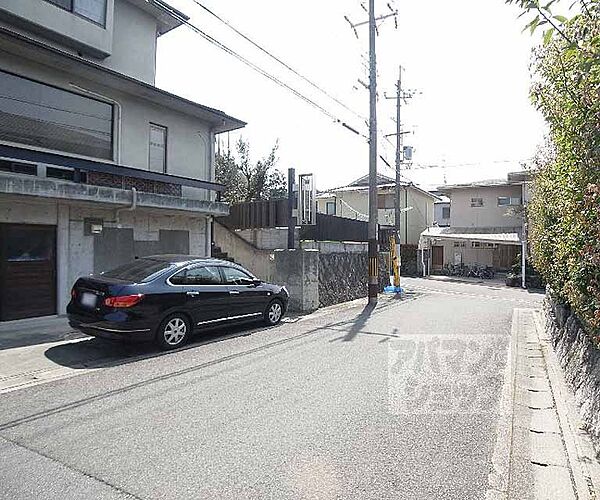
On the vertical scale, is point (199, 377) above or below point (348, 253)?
below

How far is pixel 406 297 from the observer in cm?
1666

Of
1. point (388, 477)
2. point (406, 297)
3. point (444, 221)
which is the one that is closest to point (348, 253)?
point (406, 297)

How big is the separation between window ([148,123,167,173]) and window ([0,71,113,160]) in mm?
1264

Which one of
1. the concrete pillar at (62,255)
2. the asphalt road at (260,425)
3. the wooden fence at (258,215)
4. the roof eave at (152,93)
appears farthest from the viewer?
the wooden fence at (258,215)

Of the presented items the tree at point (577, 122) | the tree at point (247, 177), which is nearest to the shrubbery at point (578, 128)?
the tree at point (577, 122)

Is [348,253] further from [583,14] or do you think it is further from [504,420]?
[583,14]

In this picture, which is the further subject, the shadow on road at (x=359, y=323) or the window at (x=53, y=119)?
the window at (x=53, y=119)

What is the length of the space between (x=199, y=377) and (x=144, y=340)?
63.8 inches

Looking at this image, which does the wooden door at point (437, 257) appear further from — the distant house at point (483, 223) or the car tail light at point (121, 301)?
the car tail light at point (121, 301)

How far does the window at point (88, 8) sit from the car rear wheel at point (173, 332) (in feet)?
26.6

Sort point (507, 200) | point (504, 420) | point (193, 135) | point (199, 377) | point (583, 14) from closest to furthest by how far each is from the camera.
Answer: point (583, 14), point (504, 420), point (199, 377), point (193, 135), point (507, 200)

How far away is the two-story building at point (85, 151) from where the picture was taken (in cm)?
900

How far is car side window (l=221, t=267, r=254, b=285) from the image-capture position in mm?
8837

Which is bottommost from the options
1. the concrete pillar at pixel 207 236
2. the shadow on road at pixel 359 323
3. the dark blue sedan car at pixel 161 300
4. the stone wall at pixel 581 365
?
the shadow on road at pixel 359 323
